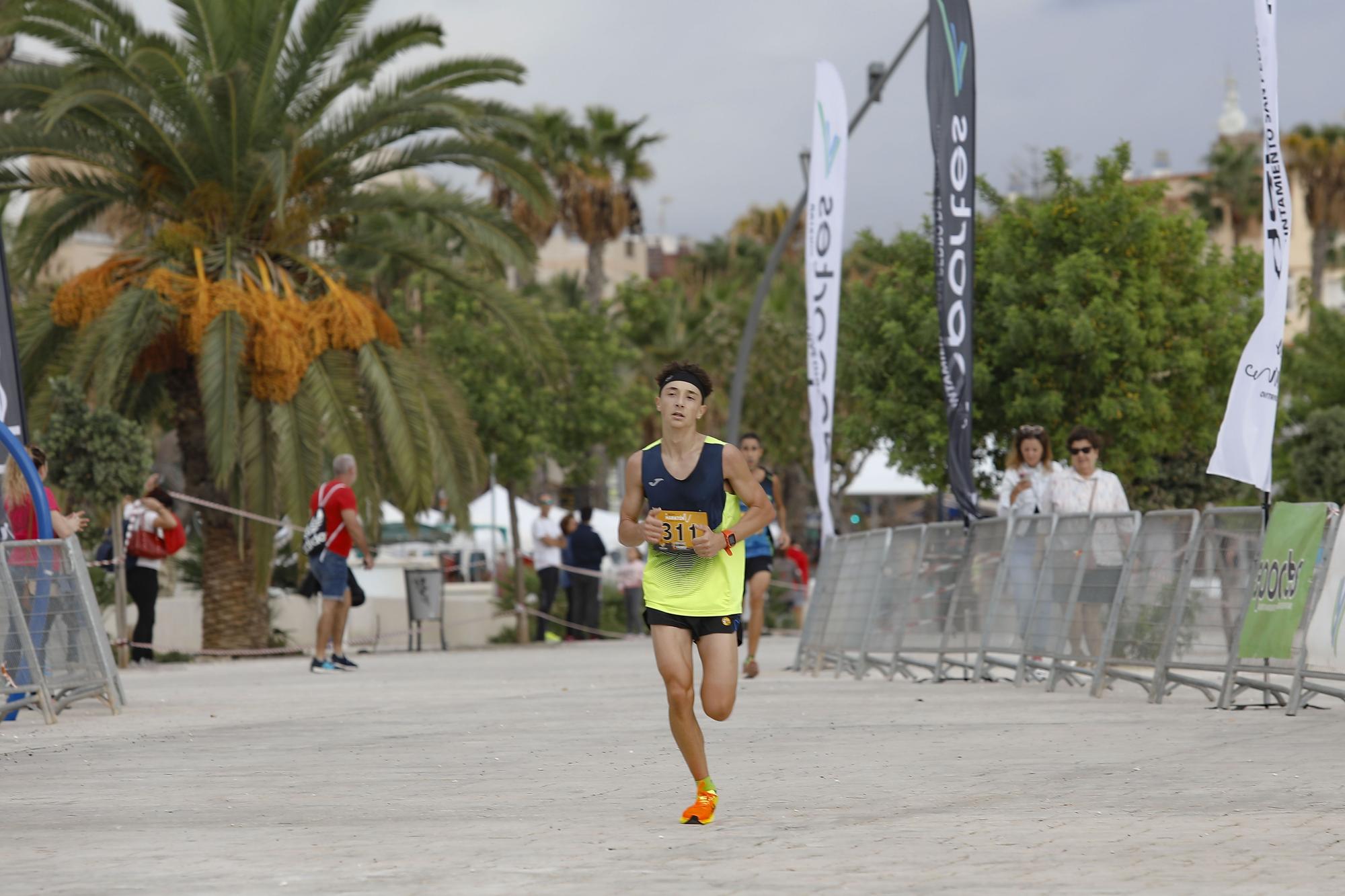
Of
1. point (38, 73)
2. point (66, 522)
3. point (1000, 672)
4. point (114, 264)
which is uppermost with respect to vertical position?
point (38, 73)

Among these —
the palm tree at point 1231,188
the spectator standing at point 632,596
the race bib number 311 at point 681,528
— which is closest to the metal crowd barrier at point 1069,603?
the race bib number 311 at point 681,528

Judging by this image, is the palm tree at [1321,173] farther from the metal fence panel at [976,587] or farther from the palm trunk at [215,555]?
the metal fence panel at [976,587]

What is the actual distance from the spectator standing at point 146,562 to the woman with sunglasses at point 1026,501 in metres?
8.91

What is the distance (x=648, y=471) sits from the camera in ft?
24.8

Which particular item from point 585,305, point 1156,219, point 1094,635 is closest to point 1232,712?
point 1094,635

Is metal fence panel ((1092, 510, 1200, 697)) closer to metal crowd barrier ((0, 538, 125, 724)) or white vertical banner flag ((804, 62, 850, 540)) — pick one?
white vertical banner flag ((804, 62, 850, 540))

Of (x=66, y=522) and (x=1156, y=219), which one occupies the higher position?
(x=1156, y=219)

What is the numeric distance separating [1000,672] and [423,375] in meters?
10.5

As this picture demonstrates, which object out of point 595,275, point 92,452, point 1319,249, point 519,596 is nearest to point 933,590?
point 92,452

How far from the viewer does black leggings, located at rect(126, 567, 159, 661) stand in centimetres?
2083

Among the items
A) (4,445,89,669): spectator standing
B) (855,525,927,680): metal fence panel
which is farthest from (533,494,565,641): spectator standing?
(4,445,89,669): spectator standing

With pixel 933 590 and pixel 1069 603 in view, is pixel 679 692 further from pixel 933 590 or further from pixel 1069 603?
pixel 933 590

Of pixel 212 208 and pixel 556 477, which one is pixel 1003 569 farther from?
pixel 556 477

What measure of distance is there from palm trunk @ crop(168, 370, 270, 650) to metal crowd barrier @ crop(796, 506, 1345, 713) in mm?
8814
